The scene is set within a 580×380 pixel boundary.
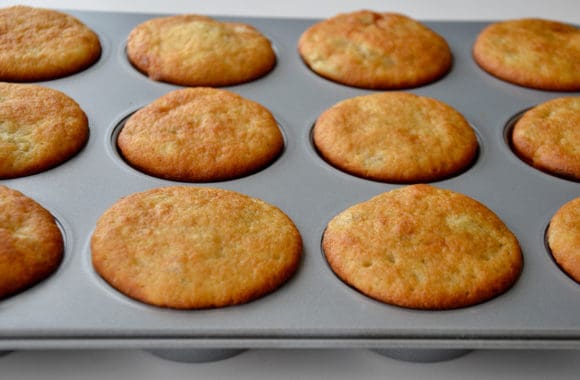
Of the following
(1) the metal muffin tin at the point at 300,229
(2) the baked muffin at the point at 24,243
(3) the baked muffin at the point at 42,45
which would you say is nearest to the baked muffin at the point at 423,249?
(1) the metal muffin tin at the point at 300,229

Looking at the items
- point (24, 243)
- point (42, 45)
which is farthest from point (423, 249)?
point (42, 45)

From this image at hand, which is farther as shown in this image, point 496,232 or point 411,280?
point 496,232

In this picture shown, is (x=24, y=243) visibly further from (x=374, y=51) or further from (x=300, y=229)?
(x=374, y=51)

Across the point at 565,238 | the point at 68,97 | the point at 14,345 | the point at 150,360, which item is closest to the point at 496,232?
the point at 565,238

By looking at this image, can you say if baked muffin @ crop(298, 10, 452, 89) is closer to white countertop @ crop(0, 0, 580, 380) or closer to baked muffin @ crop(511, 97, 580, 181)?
baked muffin @ crop(511, 97, 580, 181)

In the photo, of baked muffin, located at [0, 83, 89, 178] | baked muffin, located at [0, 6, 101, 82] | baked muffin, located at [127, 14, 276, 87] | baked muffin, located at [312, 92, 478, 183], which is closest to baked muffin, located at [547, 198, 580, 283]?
baked muffin, located at [312, 92, 478, 183]

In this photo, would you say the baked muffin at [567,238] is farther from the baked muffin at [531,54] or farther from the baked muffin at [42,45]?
the baked muffin at [42,45]

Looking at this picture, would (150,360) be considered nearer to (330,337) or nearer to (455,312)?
(330,337)

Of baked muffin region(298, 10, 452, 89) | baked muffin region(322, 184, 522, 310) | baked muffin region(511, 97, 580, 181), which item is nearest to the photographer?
baked muffin region(322, 184, 522, 310)
